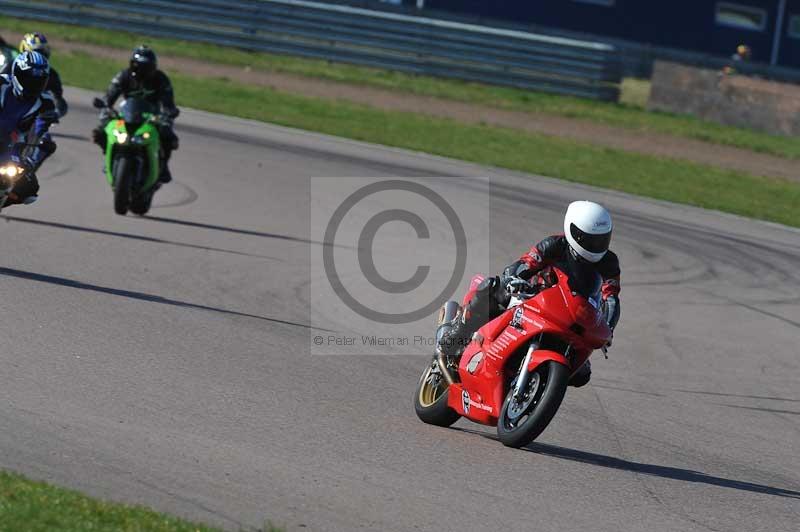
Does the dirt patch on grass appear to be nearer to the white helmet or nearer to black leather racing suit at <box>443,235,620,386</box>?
black leather racing suit at <box>443,235,620,386</box>

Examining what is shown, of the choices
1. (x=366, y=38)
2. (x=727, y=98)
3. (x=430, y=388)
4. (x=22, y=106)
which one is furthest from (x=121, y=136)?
(x=727, y=98)

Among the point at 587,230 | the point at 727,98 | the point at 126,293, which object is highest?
the point at 587,230

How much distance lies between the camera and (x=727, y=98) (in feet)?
89.4

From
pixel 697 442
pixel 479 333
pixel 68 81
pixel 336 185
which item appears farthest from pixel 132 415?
pixel 68 81

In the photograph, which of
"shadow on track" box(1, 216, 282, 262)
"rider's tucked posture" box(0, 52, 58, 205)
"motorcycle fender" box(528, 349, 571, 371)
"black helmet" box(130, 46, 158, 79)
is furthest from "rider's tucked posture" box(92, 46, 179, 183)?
"motorcycle fender" box(528, 349, 571, 371)

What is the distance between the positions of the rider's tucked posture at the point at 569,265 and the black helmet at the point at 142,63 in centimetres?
708

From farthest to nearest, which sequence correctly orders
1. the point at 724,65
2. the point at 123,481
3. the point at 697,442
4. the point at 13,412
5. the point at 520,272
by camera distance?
1. the point at 724,65
2. the point at 697,442
3. the point at 520,272
4. the point at 13,412
5. the point at 123,481

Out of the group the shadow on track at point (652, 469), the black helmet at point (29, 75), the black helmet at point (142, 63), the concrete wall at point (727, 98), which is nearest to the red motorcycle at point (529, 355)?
the shadow on track at point (652, 469)

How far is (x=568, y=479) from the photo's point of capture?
6.55 m

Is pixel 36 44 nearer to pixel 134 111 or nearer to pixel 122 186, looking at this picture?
pixel 134 111

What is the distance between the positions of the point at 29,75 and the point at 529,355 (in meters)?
5.05

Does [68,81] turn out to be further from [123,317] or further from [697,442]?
[697,442]

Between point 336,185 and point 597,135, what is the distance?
31.8ft

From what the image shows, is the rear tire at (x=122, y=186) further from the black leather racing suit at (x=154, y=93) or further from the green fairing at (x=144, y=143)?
the black leather racing suit at (x=154, y=93)
